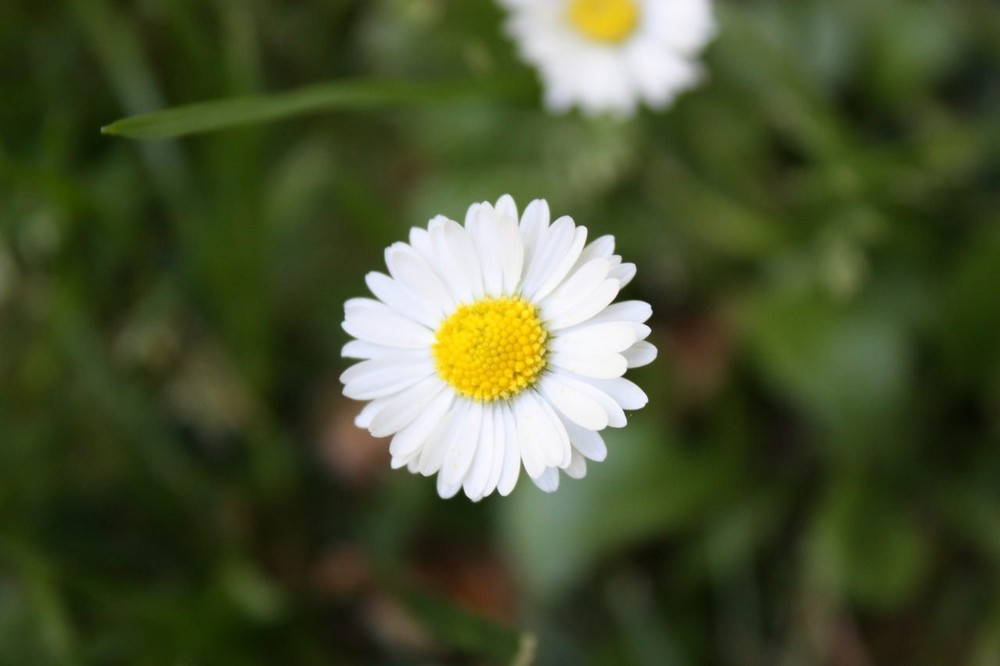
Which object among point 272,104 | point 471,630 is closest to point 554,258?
point 272,104

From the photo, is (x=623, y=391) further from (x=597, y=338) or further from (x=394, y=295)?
(x=394, y=295)

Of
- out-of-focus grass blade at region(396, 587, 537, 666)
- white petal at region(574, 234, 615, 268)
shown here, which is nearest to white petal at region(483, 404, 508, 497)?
white petal at region(574, 234, 615, 268)

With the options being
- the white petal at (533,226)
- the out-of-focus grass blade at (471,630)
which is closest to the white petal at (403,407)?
the white petal at (533,226)

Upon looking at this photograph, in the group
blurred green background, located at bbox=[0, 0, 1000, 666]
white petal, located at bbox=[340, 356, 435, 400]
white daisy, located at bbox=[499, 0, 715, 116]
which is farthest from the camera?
blurred green background, located at bbox=[0, 0, 1000, 666]

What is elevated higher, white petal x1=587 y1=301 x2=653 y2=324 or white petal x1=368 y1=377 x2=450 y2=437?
white petal x1=587 y1=301 x2=653 y2=324

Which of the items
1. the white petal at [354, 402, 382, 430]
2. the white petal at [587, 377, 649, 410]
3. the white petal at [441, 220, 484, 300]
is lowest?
the white petal at [354, 402, 382, 430]

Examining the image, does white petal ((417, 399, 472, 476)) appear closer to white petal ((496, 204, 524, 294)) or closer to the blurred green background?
white petal ((496, 204, 524, 294))
